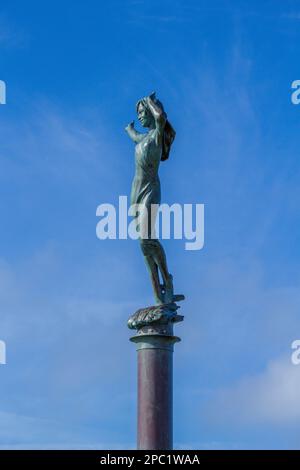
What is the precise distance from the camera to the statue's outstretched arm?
24948 millimetres

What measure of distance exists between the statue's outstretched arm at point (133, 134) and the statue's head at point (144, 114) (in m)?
0.25

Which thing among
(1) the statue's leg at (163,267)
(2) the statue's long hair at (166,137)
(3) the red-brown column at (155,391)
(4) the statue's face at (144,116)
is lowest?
(3) the red-brown column at (155,391)

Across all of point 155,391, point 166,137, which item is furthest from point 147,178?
point 155,391

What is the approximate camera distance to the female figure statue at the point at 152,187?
2408 centimetres

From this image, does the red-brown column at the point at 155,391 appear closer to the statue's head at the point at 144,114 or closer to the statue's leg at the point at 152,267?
the statue's leg at the point at 152,267

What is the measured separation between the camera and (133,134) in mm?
25141

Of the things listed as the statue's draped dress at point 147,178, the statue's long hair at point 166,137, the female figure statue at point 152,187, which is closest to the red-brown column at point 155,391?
the female figure statue at point 152,187

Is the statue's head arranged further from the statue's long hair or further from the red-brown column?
the red-brown column

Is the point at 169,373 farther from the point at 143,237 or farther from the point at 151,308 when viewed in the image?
the point at 143,237

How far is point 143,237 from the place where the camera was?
79.0 ft

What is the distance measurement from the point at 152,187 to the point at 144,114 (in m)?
1.66

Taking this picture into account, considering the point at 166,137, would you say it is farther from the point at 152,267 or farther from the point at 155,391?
the point at 155,391

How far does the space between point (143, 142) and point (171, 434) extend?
6.15 m
